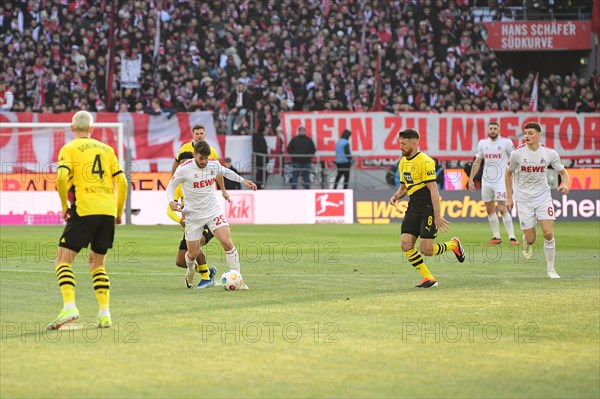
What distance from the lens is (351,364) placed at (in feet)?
27.9

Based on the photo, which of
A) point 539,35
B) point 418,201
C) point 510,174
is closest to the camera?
point 418,201

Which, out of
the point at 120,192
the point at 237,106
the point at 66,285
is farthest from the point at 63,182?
the point at 237,106

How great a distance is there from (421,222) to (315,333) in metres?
4.87

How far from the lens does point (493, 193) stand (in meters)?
22.5

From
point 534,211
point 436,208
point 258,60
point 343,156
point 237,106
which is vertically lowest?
point 534,211

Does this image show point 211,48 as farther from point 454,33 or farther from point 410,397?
point 410,397

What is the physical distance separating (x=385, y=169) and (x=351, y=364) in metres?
24.1

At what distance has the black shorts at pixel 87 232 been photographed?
10555 millimetres

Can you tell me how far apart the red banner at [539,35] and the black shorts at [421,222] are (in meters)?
27.7

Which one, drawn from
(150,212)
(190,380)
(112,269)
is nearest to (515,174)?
(112,269)

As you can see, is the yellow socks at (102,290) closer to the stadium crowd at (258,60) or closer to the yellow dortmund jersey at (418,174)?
the yellow dortmund jersey at (418,174)

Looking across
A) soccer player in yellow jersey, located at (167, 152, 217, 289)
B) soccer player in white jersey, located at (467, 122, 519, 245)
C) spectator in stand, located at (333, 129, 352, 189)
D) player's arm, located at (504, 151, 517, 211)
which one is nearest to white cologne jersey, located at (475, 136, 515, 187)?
soccer player in white jersey, located at (467, 122, 519, 245)

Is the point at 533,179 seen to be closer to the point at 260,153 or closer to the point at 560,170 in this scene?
the point at 560,170

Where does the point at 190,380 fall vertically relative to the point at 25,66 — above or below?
below
